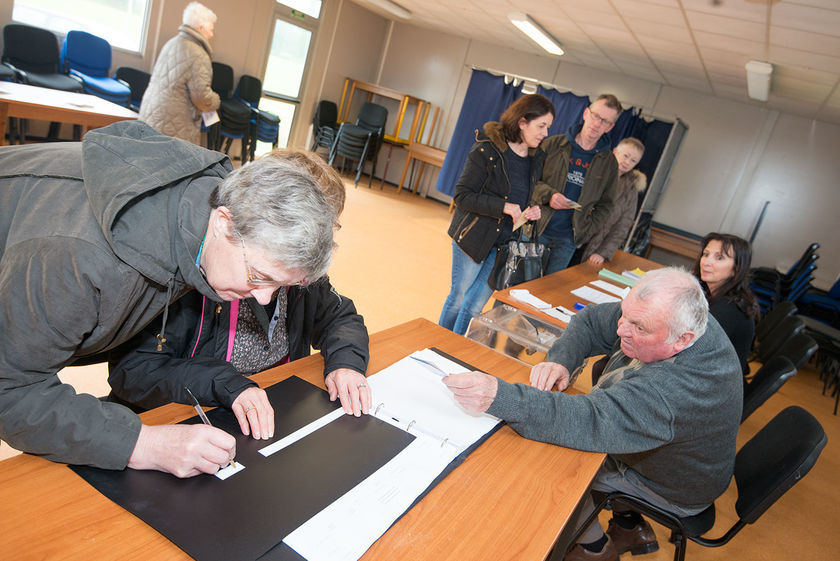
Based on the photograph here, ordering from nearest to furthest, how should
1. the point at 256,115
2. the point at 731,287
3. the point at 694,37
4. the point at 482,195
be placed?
the point at 731,287, the point at 482,195, the point at 694,37, the point at 256,115

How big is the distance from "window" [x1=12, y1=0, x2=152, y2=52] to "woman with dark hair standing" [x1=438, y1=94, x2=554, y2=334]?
510 centimetres

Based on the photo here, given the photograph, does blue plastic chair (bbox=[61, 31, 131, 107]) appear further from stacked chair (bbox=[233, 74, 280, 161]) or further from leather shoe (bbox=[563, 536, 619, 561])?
leather shoe (bbox=[563, 536, 619, 561])

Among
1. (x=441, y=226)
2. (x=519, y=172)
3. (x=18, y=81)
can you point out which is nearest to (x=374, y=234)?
(x=441, y=226)

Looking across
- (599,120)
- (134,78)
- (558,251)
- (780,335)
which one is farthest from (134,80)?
(780,335)

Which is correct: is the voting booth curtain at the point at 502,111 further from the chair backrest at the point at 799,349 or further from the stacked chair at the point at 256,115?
the chair backrest at the point at 799,349

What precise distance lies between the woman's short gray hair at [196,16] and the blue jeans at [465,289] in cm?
292

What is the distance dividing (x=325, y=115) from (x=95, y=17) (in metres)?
3.65

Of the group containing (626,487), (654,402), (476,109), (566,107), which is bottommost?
(626,487)

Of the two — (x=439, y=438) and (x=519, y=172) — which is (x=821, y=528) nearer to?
(x=519, y=172)

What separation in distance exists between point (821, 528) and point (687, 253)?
553 centimetres

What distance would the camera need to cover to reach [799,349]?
264 centimetres

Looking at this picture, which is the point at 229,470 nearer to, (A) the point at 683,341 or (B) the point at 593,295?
(A) the point at 683,341

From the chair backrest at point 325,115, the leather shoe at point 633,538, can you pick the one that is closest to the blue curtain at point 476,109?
the chair backrest at point 325,115

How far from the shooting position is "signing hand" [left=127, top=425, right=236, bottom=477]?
0.94 m
